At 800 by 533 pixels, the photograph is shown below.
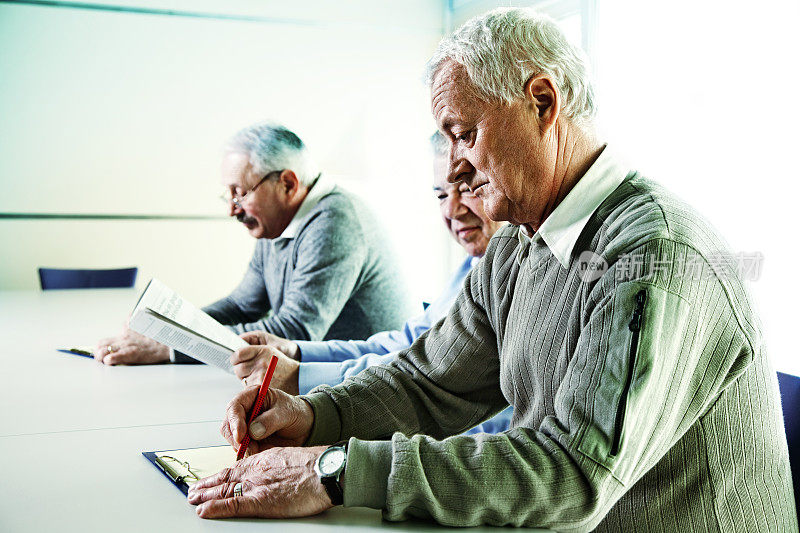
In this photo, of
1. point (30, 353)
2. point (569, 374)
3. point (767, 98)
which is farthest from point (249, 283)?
point (569, 374)

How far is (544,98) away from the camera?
124 cm

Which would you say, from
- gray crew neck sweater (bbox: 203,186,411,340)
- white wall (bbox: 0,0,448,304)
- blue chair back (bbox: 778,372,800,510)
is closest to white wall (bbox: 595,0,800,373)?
gray crew neck sweater (bbox: 203,186,411,340)

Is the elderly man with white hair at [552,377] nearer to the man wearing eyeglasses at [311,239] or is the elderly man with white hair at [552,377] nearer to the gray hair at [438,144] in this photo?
the gray hair at [438,144]

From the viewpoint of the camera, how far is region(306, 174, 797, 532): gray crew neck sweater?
95cm

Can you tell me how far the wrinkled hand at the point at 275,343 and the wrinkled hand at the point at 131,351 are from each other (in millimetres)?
244

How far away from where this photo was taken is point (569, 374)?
1.04 m

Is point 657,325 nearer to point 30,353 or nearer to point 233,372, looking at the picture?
point 233,372

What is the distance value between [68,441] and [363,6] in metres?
4.91

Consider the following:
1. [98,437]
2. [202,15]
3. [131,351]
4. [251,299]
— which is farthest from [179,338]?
[202,15]

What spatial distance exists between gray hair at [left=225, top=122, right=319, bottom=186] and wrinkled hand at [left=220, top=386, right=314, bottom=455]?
1679mm

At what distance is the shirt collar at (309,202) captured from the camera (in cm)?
291

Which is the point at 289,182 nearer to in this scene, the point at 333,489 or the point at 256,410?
the point at 256,410

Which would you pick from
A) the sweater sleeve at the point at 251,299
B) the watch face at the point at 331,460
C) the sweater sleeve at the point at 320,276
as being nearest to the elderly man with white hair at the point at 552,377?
the watch face at the point at 331,460

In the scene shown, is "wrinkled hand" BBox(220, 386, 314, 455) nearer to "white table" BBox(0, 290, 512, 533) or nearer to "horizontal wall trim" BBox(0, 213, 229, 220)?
"white table" BBox(0, 290, 512, 533)
